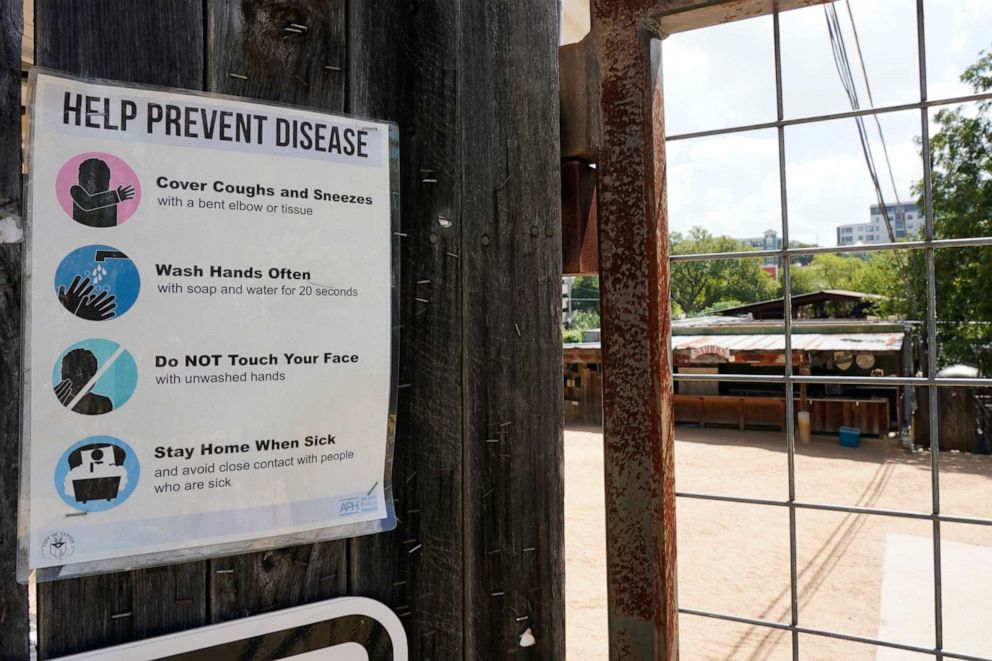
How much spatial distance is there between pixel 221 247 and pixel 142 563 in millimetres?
408

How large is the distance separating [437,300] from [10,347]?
0.57 metres

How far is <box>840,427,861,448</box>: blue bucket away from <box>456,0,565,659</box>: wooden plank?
14.1m

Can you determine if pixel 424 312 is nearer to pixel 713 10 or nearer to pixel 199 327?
pixel 199 327

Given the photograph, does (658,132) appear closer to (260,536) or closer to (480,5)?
(480,5)

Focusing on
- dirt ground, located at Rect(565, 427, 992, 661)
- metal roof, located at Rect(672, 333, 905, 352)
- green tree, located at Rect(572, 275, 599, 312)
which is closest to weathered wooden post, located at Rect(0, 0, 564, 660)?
dirt ground, located at Rect(565, 427, 992, 661)

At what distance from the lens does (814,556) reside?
319 inches

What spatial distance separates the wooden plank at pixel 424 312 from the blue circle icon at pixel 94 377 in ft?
1.26

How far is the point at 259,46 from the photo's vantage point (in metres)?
0.97

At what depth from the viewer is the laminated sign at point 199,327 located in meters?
0.82

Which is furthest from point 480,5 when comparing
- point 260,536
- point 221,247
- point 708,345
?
point 708,345

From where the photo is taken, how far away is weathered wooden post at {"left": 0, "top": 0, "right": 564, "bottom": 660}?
875mm

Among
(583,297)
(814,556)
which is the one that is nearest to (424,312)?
(814,556)

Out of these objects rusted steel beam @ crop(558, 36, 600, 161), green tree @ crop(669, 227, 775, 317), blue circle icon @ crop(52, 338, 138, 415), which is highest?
green tree @ crop(669, 227, 775, 317)

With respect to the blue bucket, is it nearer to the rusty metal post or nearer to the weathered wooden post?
the rusty metal post
